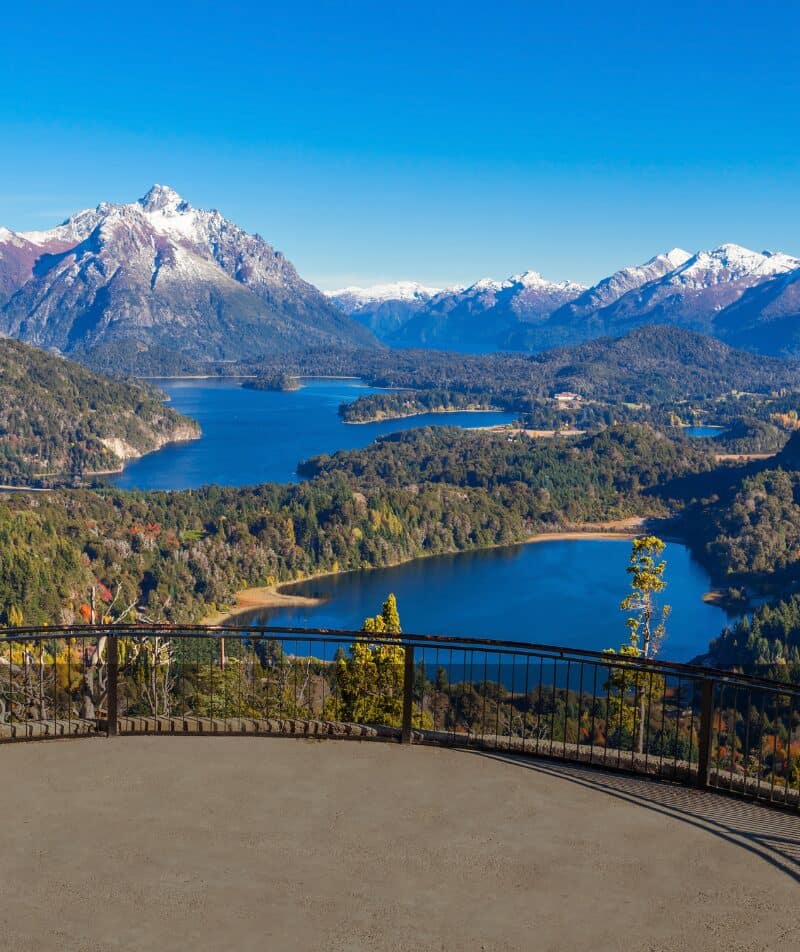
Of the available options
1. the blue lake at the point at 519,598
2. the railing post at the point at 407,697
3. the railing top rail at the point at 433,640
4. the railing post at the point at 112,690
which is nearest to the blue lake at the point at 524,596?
the blue lake at the point at 519,598

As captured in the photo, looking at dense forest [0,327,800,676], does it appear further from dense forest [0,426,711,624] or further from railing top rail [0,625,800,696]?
railing top rail [0,625,800,696]

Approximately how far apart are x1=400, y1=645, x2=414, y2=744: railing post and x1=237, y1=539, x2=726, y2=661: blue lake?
7365 cm

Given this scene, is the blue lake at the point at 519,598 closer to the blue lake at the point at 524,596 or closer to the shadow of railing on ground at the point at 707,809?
the blue lake at the point at 524,596

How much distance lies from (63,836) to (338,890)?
87.2 inches

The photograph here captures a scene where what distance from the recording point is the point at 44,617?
88750 millimetres

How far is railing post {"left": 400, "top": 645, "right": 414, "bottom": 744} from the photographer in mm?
9938

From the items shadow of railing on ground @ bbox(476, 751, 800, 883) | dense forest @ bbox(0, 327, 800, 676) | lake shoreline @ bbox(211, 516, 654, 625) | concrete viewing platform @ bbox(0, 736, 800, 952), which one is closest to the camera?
concrete viewing platform @ bbox(0, 736, 800, 952)

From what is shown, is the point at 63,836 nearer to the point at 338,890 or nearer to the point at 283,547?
the point at 338,890

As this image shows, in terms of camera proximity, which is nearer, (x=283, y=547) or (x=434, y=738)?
(x=434, y=738)

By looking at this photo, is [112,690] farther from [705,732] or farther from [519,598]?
[519,598]

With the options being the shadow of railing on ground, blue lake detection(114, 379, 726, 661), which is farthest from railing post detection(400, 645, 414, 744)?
blue lake detection(114, 379, 726, 661)

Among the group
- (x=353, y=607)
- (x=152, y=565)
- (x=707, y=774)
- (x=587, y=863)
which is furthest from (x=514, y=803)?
(x=152, y=565)

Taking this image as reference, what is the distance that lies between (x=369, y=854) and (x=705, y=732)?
323cm

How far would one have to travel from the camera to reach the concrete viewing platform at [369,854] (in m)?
6.42
